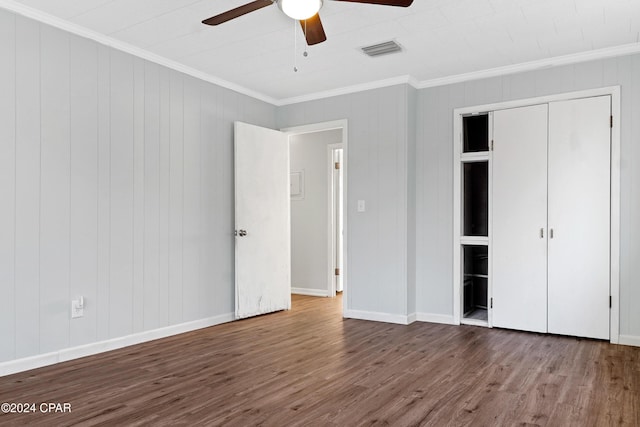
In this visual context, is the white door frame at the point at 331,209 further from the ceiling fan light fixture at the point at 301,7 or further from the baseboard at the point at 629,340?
the ceiling fan light fixture at the point at 301,7

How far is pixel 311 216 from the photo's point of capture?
6.70 m

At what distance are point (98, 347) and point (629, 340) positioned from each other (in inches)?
168

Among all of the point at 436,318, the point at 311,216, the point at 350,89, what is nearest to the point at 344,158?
the point at 350,89

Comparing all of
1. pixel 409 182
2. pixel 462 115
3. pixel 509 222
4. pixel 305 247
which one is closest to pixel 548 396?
pixel 509 222

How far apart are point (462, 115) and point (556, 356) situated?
2.40m

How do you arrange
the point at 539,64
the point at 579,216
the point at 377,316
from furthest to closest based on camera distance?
the point at 377,316 < the point at 539,64 < the point at 579,216

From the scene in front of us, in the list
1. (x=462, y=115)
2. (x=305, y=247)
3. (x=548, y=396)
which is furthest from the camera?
(x=305, y=247)

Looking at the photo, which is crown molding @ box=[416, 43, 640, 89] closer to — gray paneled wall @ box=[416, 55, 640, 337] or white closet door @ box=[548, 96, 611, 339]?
gray paneled wall @ box=[416, 55, 640, 337]

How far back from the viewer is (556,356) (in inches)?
138

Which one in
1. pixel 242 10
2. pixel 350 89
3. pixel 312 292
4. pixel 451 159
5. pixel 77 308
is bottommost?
pixel 312 292

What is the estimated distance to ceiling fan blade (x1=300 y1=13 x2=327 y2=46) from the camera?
2.79 meters

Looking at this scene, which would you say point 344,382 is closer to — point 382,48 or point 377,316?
point 377,316

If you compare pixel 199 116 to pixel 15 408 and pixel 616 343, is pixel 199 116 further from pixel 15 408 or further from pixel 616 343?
pixel 616 343

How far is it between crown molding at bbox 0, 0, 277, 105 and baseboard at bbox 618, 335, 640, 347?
4255mm
